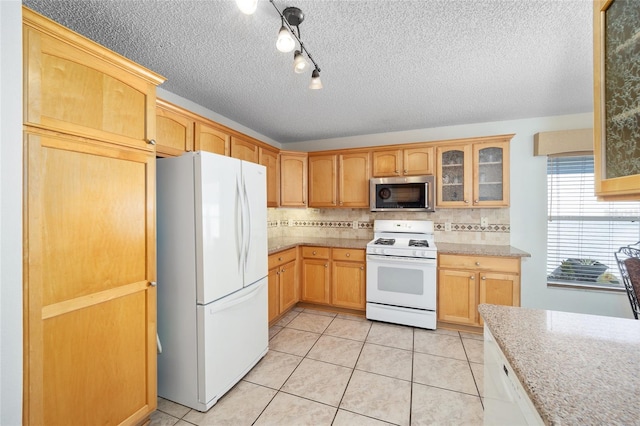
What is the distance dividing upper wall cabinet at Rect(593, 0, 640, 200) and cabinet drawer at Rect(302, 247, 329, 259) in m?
2.63

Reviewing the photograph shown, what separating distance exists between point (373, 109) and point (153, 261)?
242 cm

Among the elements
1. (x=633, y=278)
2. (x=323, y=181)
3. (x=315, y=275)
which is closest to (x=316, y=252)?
(x=315, y=275)

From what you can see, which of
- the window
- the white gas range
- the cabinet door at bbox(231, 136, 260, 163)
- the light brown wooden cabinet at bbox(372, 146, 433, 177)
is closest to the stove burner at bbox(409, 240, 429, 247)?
the white gas range

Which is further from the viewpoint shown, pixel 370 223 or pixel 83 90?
pixel 370 223

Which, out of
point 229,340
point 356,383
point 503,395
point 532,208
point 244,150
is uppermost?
point 244,150

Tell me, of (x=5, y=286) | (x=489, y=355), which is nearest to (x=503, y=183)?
(x=489, y=355)

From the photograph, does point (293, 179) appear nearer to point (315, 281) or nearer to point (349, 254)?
point (349, 254)

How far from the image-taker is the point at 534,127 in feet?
9.61

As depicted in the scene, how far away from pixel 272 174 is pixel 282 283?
1.41 m

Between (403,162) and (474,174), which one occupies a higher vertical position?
(403,162)

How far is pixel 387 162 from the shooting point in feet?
10.8

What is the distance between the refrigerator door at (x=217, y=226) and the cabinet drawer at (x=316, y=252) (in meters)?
1.45

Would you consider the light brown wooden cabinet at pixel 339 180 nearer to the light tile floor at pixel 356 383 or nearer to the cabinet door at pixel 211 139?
the cabinet door at pixel 211 139

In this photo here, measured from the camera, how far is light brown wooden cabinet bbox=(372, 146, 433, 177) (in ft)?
10.2
